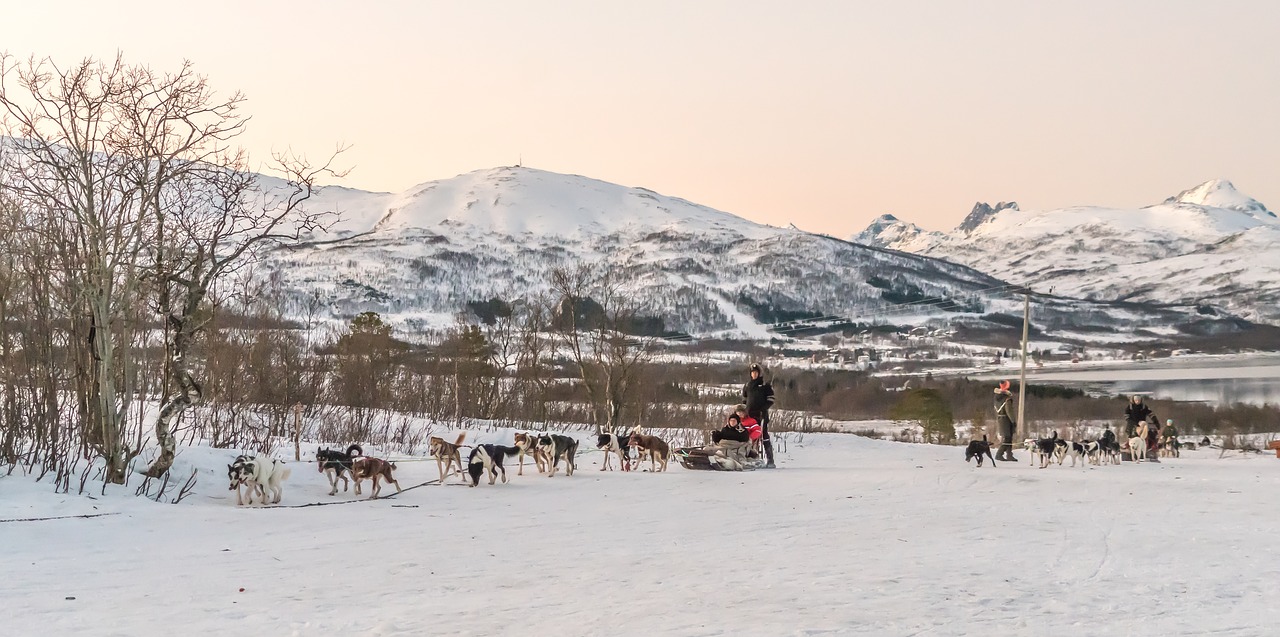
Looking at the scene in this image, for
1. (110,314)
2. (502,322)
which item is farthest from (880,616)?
(502,322)

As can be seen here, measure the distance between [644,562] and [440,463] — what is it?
7.48 meters

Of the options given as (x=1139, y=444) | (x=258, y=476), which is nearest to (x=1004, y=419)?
(x=1139, y=444)

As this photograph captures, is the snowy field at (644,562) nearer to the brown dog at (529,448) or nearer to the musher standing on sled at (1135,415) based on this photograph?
the brown dog at (529,448)

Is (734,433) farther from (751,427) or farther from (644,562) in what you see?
(644,562)

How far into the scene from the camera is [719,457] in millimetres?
19047

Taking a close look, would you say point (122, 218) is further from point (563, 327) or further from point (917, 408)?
point (917, 408)

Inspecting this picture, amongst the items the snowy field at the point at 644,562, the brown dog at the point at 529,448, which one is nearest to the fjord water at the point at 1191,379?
the brown dog at the point at 529,448

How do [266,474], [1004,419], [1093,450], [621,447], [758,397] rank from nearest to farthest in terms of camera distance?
1. [266,474]
2. [621,447]
3. [758,397]
4. [1093,450]
5. [1004,419]

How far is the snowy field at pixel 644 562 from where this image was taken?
6.41 metres

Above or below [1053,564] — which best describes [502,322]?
above

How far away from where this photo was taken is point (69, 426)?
12.6m

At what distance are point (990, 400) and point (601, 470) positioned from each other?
97.7 metres

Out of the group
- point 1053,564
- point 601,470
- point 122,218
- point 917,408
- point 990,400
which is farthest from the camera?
point 990,400

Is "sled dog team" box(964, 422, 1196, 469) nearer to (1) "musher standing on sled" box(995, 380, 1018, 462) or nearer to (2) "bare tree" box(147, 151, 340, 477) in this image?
(1) "musher standing on sled" box(995, 380, 1018, 462)
